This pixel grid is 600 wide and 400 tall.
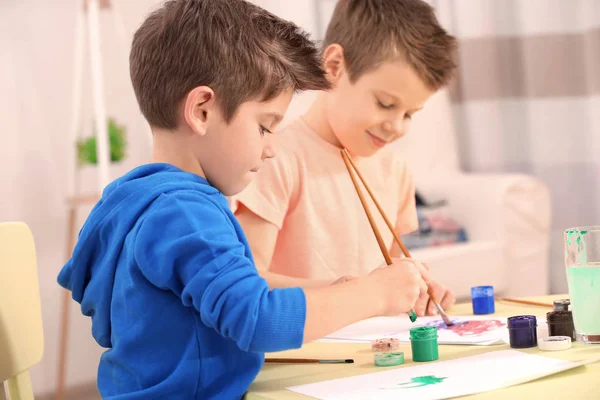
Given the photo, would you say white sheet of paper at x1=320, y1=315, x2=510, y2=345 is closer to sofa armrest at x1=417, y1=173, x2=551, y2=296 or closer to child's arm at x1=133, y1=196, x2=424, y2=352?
child's arm at x1=133, y1=196, x2=424, y2=352

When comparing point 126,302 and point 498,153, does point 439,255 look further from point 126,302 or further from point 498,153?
point 126,302

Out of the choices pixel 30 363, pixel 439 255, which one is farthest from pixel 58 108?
pixel 30 363

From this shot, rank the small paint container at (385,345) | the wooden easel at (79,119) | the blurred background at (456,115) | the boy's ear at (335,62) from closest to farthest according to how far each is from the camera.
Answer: the small paint container at (385,345)
the boy's ear at (335,62)
the wooden easel at (79,119)
the blurred background at (456,115)

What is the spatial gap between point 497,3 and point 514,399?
2.87 meters

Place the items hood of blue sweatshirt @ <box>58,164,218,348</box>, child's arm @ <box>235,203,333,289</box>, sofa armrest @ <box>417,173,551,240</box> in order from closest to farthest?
hood of blue sweatshirt @ <box>58,164,218,348</box>
child's arm @ <box>235,203,333,289</box>
sofa armrest @ <box>417,173,551,240</box>

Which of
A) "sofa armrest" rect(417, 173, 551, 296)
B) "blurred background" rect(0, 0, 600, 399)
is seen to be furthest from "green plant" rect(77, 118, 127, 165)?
Result: "sofa armrest" rect(417, 173, 551, 296)

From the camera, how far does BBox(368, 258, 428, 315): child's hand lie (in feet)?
2.98

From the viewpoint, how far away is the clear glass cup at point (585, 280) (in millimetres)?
921

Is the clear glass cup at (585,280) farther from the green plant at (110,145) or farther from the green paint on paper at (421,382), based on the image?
the green plant at (110,145)

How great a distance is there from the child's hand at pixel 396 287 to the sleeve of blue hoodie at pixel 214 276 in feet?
Answer: 0.35

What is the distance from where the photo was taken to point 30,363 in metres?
1.06

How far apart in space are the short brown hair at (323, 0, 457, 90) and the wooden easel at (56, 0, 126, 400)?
3.98 ft

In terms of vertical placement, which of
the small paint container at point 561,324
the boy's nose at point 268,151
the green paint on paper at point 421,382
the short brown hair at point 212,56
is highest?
the short brown hair at point 212,56

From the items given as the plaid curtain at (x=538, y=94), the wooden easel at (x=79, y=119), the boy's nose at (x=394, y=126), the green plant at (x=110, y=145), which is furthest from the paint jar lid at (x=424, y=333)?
the plaid curtain at (x=538, y=94)
